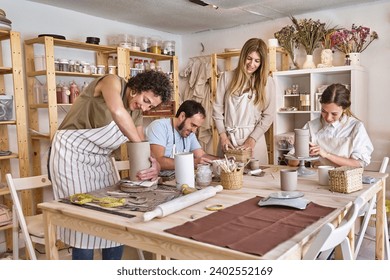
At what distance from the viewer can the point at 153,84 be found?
172 centimetres

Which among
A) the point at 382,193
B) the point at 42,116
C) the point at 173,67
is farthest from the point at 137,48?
the point at 382,193

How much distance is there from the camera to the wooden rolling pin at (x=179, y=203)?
47.6 inches

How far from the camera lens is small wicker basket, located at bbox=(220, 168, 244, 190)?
63.4 inches

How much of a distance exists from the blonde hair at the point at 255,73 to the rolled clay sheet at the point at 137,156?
1.04 m

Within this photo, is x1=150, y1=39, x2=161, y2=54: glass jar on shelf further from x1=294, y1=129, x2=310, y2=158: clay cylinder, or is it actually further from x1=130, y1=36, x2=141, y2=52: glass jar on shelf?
x1=294, y1=129, x2=310, y2=158: clay cylinder

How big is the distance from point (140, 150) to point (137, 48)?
96.5 inches

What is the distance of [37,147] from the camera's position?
331cm

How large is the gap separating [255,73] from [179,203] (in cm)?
139

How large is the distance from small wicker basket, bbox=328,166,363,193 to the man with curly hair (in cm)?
73

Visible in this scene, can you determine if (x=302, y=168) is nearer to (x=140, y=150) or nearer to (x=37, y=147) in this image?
(x=140, y=150)

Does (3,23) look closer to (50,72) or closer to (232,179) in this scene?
(50,72)

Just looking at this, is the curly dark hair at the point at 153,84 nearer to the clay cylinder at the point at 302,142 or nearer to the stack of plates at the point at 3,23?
the clay cylinder at the point at 302,142

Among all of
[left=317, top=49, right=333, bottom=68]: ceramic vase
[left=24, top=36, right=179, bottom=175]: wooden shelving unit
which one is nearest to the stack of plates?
[left=24, top=36, right=179, bottom=175]: wooden shelving unit

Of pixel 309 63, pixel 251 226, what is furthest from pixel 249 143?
pixel 309 63
